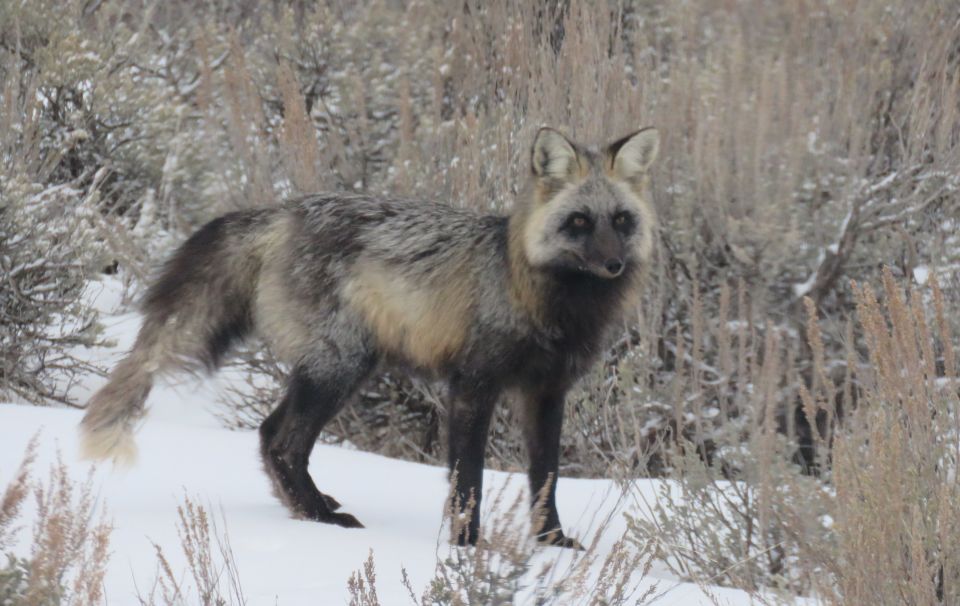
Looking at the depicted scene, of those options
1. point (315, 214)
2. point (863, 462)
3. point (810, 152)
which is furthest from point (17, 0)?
point (863, 462)

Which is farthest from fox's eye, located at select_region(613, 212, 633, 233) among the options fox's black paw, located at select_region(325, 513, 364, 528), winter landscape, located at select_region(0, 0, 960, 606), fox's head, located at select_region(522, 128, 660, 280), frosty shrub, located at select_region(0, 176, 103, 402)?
frosty shrub, located at select_region(0, 176, 103, 402)

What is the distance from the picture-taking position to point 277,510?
4.82 metres

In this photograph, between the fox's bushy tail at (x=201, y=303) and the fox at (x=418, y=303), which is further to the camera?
the fox's bushy tail at (x=201, y=303)

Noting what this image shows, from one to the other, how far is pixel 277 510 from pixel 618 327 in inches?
80.5

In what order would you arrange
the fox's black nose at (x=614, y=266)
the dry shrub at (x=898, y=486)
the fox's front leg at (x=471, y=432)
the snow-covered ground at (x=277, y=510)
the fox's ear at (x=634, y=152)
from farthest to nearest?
1. the fox's ear at (x=634, y=152)
2. the fox's front leg at (x=471, y=432)
3. the fox's black nose at (x=614, y=266)
4. the snow-covered ground at (x=277, y=510)
5. the dry shrub at (x=898, y=486)

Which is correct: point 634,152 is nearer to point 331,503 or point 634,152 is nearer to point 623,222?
point 623,222

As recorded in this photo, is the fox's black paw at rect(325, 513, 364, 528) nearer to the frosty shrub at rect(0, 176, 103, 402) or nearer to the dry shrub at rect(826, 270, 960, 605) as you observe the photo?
the dry shrub at rect(826, 270, 960, 605)

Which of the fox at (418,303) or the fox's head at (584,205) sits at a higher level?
the fox's head at (584,205)

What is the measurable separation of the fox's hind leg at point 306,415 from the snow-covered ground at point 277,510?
0.14 m

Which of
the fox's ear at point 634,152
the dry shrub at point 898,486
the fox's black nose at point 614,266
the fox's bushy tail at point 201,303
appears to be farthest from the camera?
the fox's bushy tail at point 201,303

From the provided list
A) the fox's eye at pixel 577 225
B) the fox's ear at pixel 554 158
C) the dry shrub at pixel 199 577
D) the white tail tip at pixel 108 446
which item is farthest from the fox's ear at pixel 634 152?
the white tail tip at pixel 108 446

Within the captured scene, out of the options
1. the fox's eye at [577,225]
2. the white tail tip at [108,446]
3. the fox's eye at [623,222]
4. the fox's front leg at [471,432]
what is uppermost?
the fox's eye at [623,222]

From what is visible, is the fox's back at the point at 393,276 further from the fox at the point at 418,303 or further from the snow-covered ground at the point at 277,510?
the snow-covered ground at the point at 277,510

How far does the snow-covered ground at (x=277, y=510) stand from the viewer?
3.71 metres
